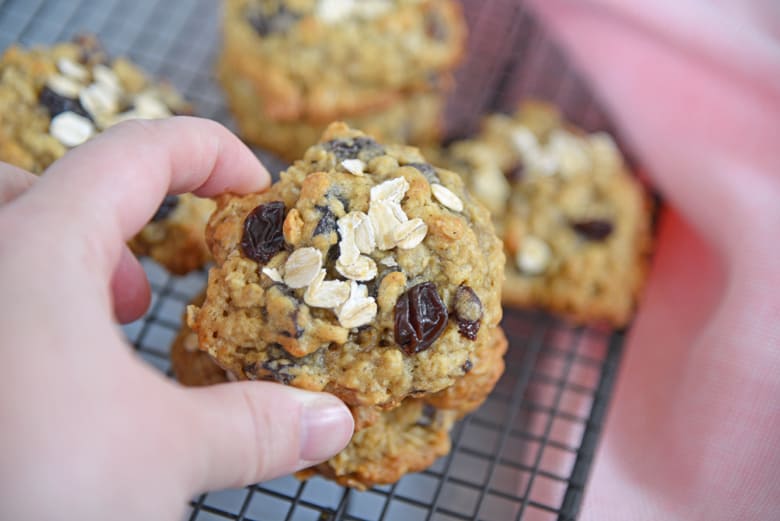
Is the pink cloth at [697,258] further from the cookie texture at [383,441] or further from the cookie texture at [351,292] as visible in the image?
the cookie texture at [351,292]

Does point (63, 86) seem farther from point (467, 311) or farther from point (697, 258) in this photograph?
point (697, 258)

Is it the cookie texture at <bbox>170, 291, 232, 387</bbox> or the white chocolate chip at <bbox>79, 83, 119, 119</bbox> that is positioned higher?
the white chocolate chip at <bbox>79, 83, 119, 119</bbox>

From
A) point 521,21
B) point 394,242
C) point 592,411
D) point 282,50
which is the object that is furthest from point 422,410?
point 521,21

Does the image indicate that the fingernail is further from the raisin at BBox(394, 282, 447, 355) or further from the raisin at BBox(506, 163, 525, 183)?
the raisin at BBox(506, 163, 525, 183)

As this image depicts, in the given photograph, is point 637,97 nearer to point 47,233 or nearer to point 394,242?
point 394,242

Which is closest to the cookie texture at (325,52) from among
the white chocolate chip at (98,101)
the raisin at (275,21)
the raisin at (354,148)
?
the raisin at (275,21)

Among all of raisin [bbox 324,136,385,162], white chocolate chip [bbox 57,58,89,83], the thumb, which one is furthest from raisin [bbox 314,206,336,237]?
white chocolate chip [bbox 57,58,89,83]
